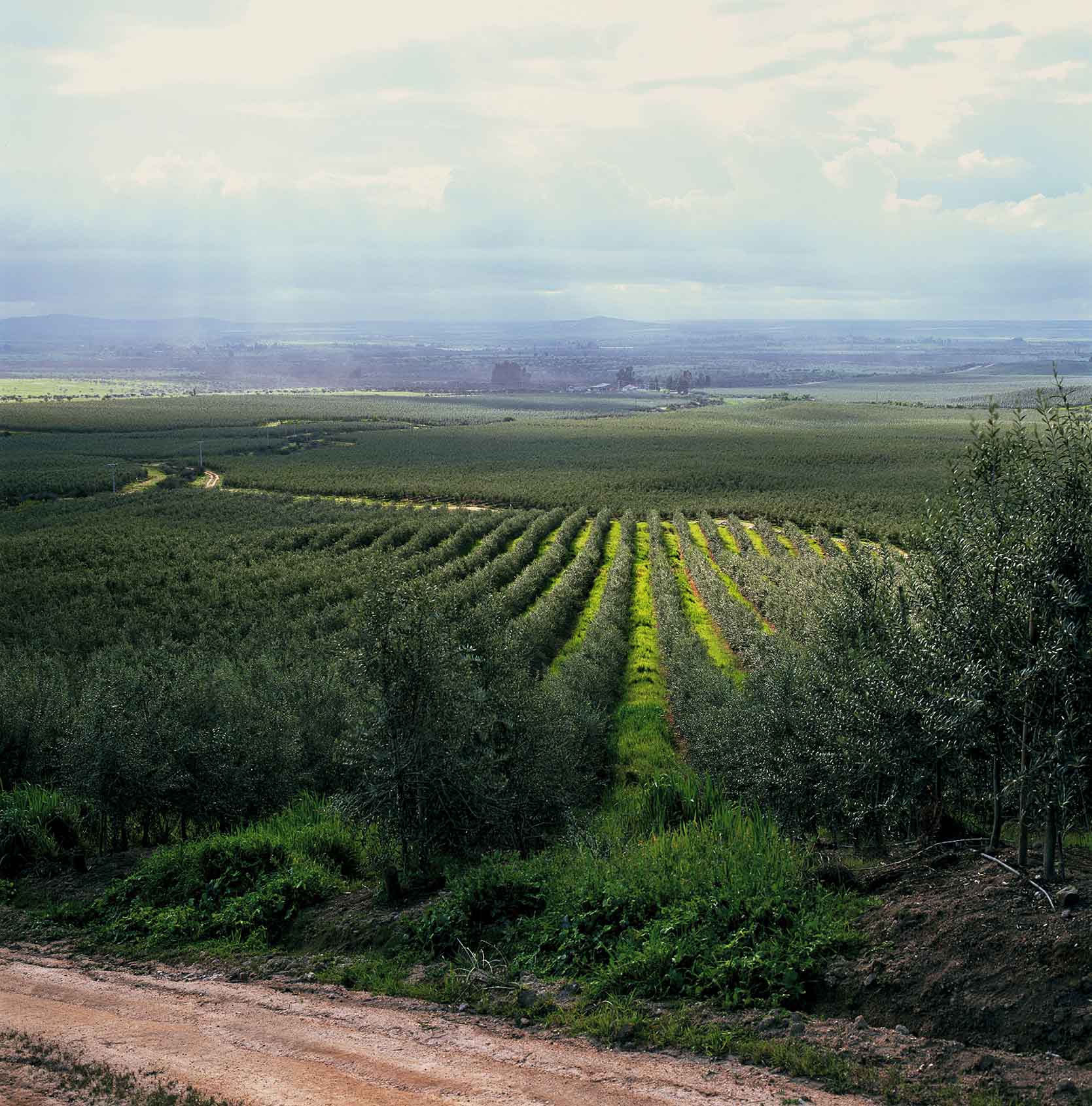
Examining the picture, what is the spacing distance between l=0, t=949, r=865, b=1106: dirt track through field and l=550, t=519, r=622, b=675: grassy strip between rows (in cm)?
2031

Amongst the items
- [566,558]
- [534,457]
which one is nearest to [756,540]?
[566,558]

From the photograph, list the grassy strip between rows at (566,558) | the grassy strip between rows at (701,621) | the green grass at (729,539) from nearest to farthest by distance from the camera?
the grassy strip between rows at (701,621), the grassy strip between rows at (566,558), the green grass at (729,539)

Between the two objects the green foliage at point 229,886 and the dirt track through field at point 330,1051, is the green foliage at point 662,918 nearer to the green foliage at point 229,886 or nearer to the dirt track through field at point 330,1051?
the dirt track through field at point 330,1051

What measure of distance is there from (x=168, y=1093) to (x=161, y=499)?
244ft

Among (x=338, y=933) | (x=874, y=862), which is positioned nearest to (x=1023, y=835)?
(x=874, y=862)

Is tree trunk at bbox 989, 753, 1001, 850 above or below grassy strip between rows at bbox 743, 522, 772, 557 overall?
above

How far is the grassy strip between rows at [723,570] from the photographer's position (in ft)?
130

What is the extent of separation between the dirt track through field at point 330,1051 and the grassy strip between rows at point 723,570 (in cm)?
2292

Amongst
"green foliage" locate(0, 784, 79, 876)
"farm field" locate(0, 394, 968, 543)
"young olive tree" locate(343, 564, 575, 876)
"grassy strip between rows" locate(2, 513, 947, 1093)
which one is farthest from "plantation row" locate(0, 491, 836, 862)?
"farm field" locate(0, 394, 968, 543)

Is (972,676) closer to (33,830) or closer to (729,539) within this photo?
(33,830)

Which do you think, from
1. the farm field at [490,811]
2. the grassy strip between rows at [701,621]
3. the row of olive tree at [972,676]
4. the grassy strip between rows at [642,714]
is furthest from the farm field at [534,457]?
the row of olive tree at [972,676]

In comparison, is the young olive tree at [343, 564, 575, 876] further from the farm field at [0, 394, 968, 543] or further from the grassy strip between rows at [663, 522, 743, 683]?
the farm field at [0, 394, 968, 543]

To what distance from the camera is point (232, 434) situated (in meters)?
144

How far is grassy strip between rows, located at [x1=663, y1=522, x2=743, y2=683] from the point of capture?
3291 centimetres
